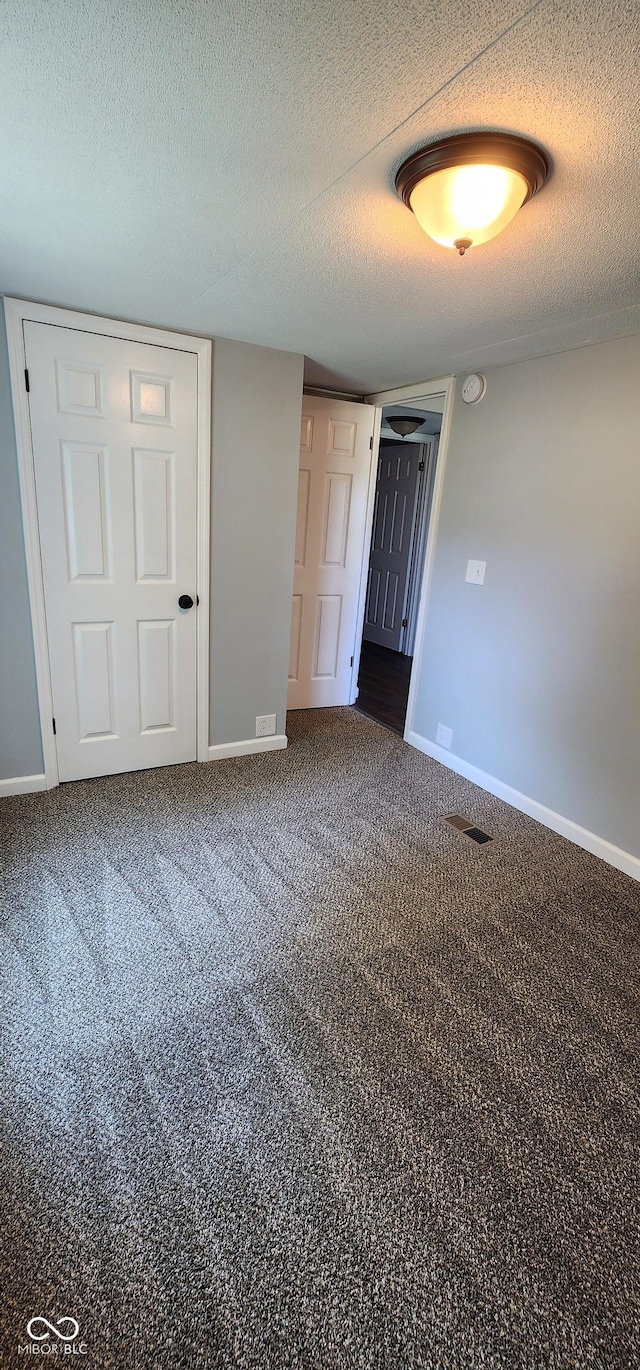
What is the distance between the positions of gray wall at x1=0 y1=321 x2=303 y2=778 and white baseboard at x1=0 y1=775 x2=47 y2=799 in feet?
0.10

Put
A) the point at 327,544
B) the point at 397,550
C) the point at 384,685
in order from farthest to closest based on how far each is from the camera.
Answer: the point at 397,550
the point at 384,685
the point at 327,544

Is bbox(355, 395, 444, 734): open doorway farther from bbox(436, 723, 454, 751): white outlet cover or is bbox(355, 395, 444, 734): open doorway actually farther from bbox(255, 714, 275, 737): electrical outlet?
bbox(255, 714, 275, 737): electrical outlet

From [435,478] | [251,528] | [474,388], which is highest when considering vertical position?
[474,388]

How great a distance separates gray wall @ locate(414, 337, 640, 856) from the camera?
7.96 feet

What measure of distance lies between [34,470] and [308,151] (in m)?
1.76

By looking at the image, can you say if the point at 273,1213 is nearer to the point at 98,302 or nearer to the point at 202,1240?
the point at 202,1240

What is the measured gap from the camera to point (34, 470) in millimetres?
2541

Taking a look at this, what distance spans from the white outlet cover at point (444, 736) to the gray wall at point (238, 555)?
944 mm

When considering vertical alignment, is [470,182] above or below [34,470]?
above

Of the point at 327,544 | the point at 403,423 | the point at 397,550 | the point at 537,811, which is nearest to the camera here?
the point at 537,811

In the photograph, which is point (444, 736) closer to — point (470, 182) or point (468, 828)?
point (468, 828)

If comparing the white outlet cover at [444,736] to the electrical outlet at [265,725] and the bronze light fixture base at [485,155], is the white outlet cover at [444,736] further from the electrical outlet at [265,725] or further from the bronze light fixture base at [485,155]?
the bronze light fixture base at [485,155]

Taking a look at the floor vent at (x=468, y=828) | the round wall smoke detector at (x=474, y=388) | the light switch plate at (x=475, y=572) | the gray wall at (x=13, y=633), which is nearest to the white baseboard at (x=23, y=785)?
the gray wall at (x=13, y=633)

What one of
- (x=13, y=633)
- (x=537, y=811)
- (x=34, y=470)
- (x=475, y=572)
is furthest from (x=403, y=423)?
(x=13, y=633)
